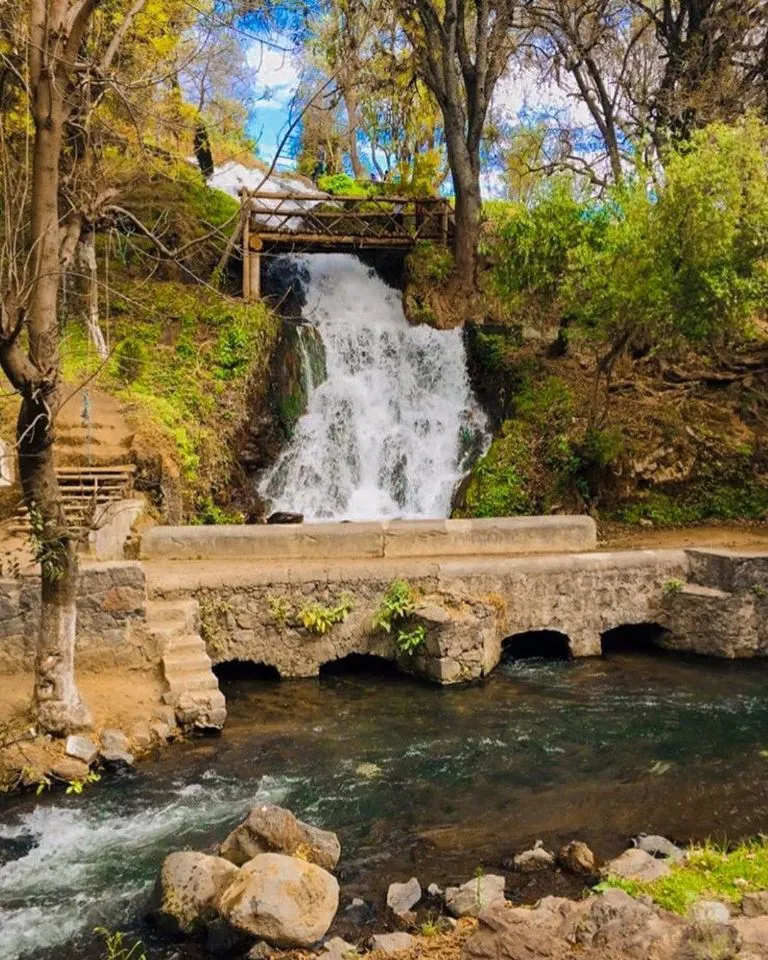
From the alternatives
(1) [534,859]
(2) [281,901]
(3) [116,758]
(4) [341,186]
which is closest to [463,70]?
(4) [341,186]

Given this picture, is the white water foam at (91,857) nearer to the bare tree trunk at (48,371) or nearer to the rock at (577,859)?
the bare tree trunk at (48,371)

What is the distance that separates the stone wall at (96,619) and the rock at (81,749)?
149 centimetres

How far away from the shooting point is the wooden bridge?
21.0m

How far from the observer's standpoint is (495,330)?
20.4 m

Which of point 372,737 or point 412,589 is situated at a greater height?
point 412,589

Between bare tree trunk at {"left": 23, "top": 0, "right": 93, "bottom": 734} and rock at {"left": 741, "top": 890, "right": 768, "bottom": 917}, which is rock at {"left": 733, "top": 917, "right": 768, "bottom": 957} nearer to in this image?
rock at {"left": 741, "top": 890, "right": 768, "bottom": 917}

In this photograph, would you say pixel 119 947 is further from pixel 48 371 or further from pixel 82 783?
pixel 48 371

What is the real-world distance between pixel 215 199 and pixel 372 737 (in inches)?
711

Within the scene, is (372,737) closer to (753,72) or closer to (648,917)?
(648,917)

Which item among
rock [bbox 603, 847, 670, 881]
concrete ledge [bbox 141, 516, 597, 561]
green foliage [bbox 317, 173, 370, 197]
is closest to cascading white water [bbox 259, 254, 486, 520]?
concrete ledge [bbox 141, 516, 597, 561]

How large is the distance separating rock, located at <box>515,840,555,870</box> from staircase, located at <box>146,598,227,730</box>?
3784mm

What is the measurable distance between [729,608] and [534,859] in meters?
6.98

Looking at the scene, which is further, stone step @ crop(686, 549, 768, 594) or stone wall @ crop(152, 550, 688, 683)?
stone step @ crop(686, 549, 768, 594)

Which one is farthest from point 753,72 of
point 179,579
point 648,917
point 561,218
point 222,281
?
point 648,917
